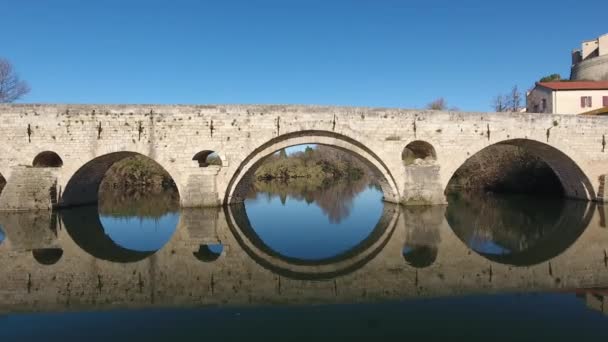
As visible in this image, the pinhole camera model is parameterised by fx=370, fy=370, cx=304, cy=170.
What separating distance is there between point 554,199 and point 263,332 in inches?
713

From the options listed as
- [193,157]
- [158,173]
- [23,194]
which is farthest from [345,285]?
[158,173]

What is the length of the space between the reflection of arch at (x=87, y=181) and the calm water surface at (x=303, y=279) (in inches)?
99.3

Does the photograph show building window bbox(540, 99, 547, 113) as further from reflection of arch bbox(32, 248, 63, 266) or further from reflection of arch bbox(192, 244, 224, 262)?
reflection of arch bbox(32, 248, 63, 266)

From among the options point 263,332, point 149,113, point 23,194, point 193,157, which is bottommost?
point 263,332

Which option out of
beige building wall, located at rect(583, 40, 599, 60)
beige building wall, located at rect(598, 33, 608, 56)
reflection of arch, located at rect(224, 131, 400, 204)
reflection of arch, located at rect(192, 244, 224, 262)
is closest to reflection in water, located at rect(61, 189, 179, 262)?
reflection of arch, located at rect(192, 244, 224, 262)

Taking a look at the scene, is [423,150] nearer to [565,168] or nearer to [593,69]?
[565,168]

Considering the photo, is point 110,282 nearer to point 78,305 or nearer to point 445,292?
point 78,305

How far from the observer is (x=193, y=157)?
13.4 metres

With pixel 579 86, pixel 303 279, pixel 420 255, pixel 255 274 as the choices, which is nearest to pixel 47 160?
pixel 255 274

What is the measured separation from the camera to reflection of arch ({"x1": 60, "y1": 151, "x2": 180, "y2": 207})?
13586 millimetres

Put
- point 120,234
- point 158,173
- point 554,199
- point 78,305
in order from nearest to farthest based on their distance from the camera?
point 78,305 < point 120,234 < point 554,199 < point 158,173

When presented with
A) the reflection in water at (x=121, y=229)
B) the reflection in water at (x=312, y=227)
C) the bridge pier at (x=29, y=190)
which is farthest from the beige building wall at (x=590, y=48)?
the bridge pier at (x=29, y=190)

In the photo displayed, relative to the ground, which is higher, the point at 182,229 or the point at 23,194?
the point at 23,194

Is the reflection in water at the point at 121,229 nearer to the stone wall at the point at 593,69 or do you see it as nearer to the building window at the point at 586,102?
the building window at the point at 586,102
